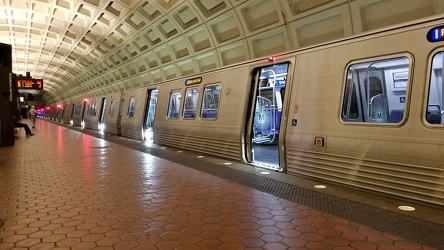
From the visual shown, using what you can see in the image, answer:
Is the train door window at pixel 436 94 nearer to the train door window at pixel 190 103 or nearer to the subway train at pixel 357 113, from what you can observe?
the subway train at pixel 357 113

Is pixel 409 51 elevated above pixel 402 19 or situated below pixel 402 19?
below

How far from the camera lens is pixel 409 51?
4.45 m

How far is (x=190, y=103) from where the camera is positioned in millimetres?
10633

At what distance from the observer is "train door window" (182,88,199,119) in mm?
10354

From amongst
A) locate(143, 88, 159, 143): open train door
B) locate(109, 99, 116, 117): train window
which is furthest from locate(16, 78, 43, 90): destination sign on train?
locate(143, 88, 159, 143): open train door

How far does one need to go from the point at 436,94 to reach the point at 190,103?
7.19 metres

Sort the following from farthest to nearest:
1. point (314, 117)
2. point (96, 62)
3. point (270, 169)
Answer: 1. point (96, 62)
2. point (270, 169)
3. point (314, 117)

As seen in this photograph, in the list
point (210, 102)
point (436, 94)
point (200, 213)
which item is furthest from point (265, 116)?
point (200, 213)

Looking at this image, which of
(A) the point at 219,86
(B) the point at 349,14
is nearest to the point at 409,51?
(B) the point at 349,14

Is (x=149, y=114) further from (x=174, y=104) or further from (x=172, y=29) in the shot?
(x=172, y=29)

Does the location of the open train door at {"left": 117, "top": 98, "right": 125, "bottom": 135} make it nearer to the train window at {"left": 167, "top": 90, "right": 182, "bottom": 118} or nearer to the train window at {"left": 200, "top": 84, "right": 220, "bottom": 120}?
the train window at {"left": 167, "top": 90, "right": 182, "bottom": 118}

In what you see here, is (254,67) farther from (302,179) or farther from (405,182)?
(405,182)

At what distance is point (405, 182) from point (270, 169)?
292 centimetres

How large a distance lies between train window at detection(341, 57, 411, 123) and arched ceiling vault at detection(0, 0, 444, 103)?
1065 millimetres
